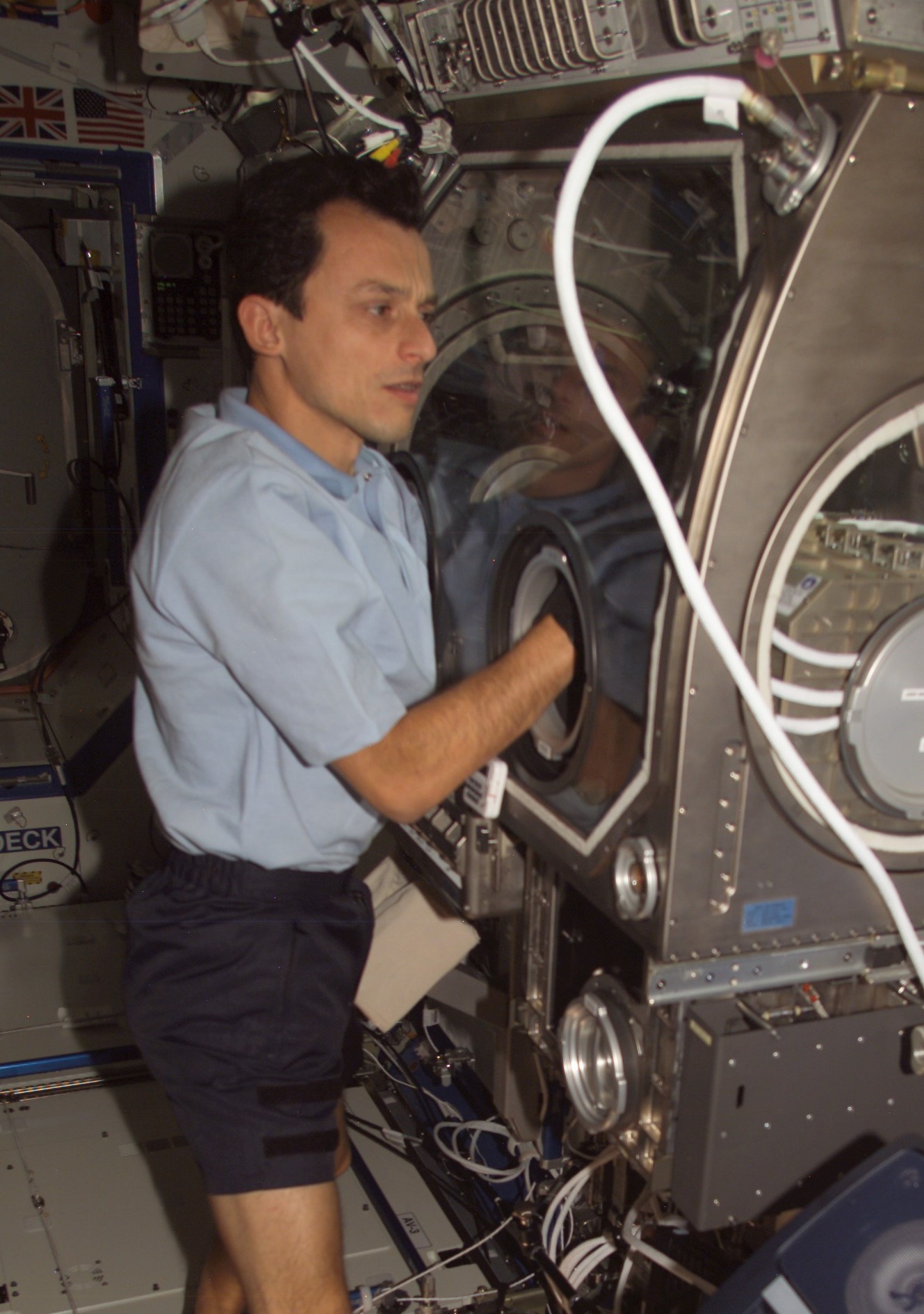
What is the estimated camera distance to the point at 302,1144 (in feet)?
7.45

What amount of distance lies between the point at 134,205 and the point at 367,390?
8.31 ft

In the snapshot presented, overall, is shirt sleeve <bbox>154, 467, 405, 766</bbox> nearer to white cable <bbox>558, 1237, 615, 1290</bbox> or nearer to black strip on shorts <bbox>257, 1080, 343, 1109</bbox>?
black strip on shorts <bbox>257, 1080, 343, 1109</bbox>

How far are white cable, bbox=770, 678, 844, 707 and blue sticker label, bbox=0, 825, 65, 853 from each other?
11.8 ft

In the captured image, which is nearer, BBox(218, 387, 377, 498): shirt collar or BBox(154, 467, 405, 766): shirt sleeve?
BBox(154, 467, 405, 766): shirt sleeve

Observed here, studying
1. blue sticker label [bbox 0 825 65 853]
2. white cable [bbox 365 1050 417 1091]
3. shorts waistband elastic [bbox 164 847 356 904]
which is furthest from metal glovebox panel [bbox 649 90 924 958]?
blue sticker label [bbox 0 825 65 853]

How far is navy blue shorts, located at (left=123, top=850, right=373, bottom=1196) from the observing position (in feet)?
7.42

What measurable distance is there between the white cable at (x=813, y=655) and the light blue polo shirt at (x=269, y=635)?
2.14 ft

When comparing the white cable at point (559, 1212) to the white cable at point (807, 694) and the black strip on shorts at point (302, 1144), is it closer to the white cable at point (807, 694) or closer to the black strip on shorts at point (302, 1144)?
the black strip on shorts at point (302, 1144)

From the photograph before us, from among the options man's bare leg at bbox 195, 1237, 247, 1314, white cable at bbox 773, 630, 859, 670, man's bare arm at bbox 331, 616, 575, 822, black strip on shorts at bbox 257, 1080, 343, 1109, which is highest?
white cable at bbox 773, 630, 859, 670

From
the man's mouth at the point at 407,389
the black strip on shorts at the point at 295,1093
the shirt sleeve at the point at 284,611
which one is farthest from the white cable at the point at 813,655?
the black strip on shorts at the point at 295,1093

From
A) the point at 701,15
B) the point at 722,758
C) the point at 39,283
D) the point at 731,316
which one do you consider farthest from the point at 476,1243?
the point at 39,283

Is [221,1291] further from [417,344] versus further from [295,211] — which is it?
[295,211]

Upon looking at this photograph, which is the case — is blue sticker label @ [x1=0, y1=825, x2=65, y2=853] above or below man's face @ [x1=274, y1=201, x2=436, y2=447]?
below

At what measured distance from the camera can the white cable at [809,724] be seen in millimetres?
1668
